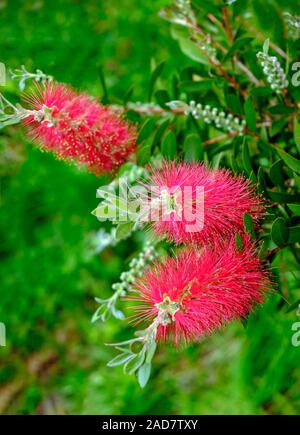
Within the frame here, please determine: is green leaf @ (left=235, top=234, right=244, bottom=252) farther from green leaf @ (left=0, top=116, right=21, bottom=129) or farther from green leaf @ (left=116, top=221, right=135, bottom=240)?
green leaf @ (left=0, top=116, right=21, bottom=129)

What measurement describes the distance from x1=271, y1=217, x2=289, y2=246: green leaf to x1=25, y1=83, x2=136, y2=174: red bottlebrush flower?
254mm

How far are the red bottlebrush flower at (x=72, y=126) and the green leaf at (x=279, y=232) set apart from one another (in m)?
0.25

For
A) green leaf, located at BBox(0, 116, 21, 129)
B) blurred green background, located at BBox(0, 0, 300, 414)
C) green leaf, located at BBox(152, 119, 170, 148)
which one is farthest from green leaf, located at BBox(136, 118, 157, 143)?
blurred green background, located at BBox(0, 0, 300, 414)

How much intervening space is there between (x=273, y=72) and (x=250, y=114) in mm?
70

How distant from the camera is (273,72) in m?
0.77

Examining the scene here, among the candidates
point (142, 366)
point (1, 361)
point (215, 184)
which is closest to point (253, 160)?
point (215, 184)

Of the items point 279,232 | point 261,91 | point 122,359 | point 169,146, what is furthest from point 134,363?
point 261,91

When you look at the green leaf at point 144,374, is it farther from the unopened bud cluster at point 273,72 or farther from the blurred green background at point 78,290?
the blurred green background at point 78,290

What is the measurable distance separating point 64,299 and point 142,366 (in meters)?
1.30

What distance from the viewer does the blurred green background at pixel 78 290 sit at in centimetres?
167

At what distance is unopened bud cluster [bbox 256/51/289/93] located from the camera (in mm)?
729
